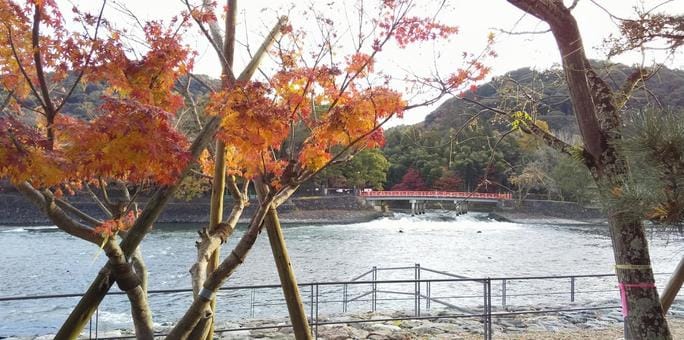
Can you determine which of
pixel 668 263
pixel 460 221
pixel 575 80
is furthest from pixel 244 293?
pixel 460 221

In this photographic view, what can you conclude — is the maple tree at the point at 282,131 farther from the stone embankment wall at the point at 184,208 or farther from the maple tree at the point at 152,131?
the stone embankment wall at the point at 184,208

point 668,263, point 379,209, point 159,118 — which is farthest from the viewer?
point 379,209

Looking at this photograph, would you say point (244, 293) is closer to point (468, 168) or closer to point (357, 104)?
point (357, 104)

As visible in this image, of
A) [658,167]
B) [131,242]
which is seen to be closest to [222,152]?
[131,242]

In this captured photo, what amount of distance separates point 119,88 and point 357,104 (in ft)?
5.75

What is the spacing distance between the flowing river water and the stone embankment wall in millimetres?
6334

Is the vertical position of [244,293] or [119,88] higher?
[119,88]

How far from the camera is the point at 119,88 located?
390 cm

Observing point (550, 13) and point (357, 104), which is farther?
point (357, 104)

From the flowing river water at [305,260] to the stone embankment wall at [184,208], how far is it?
633 cm

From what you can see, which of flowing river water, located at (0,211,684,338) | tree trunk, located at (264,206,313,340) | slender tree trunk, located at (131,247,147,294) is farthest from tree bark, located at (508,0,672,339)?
slender tree trunk, located at (131,247,147,294)

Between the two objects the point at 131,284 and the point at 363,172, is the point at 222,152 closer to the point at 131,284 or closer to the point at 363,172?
the point at 131,284

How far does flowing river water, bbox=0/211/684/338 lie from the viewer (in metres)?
12.8

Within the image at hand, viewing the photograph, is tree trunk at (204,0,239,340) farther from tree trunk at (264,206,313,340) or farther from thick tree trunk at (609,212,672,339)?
thick tree trunk at (609,212,672,339)
